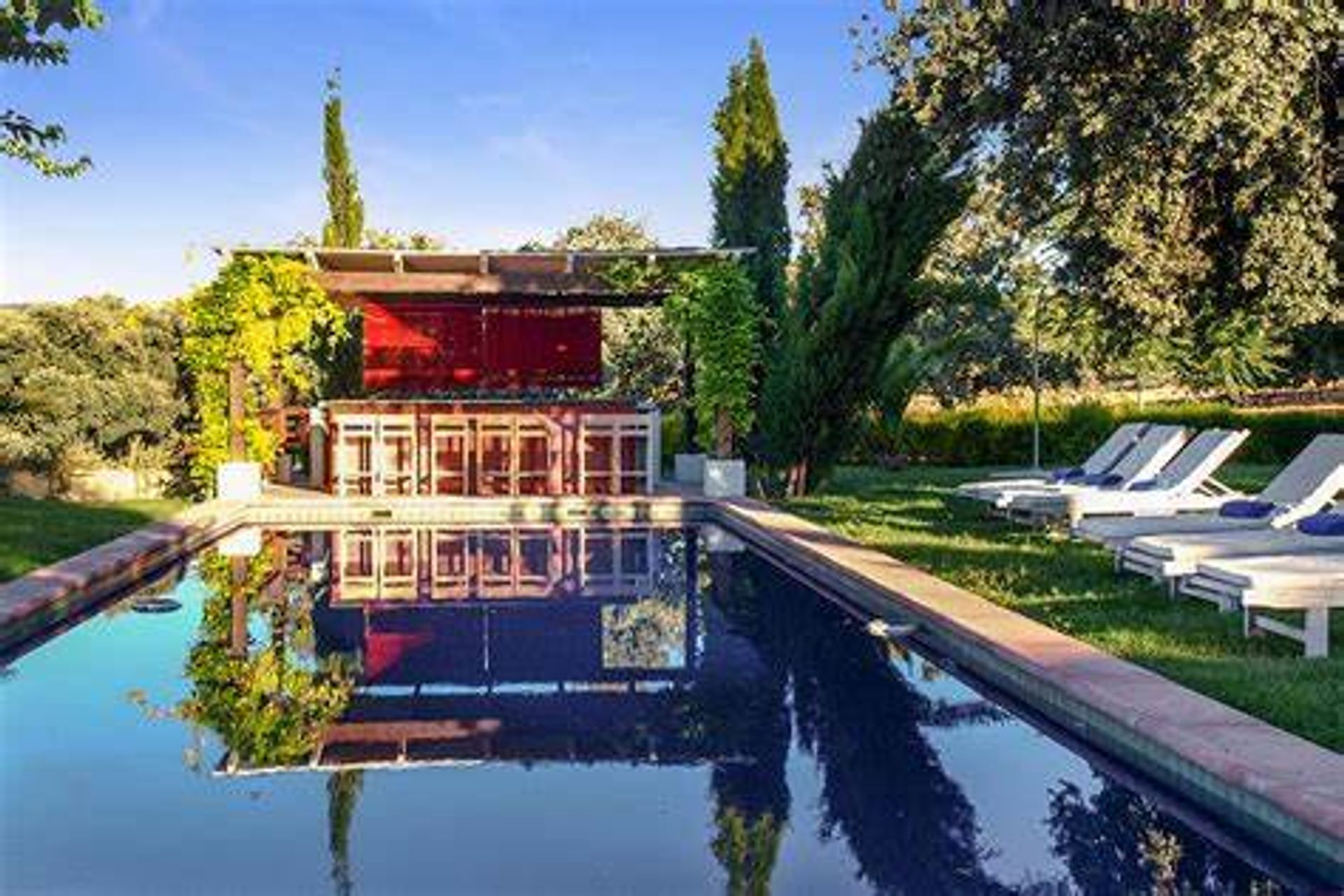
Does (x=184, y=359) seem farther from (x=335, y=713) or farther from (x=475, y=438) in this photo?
(x=335, y=713)

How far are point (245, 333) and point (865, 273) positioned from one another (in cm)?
880

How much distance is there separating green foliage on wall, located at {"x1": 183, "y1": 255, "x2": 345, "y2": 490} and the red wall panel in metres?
2.95

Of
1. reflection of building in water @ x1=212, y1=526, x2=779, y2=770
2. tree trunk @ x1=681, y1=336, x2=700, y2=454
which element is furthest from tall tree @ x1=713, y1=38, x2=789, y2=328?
reflection of building in water @ x1=212, y1=526, x2=779, y2=770

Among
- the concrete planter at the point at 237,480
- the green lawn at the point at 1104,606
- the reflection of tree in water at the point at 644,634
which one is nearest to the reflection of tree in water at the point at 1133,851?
the green lawn at the point at 1104,606

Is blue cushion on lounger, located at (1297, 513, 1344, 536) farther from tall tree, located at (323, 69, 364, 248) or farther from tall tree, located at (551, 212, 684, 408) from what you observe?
tall tree, located at (323, 69, 364, 248)

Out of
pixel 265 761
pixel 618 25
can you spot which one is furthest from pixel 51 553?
pixel 618 25

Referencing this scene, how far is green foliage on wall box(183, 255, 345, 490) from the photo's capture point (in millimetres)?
20734

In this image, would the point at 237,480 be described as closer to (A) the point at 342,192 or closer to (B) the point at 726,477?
(B) the point at 726,477

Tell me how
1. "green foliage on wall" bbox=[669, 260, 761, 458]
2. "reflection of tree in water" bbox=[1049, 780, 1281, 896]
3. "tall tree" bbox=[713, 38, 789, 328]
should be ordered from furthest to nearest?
"tall tree" bbox=[713, 38, 789, 328] → "green foliage on wall" bbox=[669, 260, 761, 458] → "reflection of tree in water" bbox=[1049, 780, 1281, 896]

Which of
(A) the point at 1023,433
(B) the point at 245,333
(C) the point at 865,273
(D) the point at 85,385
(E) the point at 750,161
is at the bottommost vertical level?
(A) the point at 1023,433

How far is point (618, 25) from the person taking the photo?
28328 mm

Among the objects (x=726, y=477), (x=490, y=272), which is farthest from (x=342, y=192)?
(x=726, y=477)

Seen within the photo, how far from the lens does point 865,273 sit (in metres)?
19.5

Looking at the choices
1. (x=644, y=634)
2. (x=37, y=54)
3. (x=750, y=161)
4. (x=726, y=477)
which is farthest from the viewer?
(x=750, y=161)
